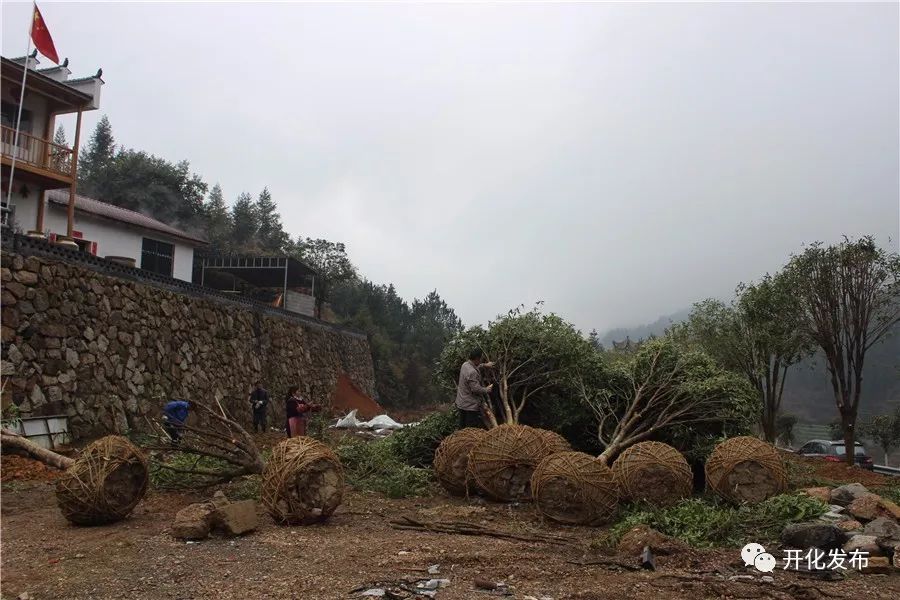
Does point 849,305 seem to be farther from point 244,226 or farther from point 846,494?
point 244,226

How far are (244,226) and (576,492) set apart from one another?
45.2m

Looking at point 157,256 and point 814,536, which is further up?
point 157,256

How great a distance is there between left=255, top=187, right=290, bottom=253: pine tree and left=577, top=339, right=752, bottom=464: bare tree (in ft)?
118

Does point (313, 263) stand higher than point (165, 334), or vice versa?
point (313, 263)

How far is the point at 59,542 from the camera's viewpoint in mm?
6555

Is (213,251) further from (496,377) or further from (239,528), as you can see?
(239,528)

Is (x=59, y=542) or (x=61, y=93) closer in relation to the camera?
(x=59, y=542)

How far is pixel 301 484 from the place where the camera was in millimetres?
7168

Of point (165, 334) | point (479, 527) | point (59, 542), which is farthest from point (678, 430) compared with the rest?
point (165, 334)

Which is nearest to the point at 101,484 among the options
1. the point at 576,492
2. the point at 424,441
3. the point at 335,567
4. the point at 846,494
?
the point at 335,567

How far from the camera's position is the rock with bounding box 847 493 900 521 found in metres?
7.30

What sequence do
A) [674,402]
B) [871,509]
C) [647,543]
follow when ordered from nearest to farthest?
[647,543] → [871,509] → [674,402]

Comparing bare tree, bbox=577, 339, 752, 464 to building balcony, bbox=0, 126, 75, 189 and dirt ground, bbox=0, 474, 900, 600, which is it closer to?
dirt ground, bbox=0, 474, 900, 600

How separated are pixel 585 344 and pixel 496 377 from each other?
166 cm
